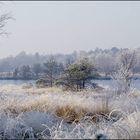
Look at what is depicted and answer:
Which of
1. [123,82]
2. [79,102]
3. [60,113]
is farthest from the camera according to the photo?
[123,82]

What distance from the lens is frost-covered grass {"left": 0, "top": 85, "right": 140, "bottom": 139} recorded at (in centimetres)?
759

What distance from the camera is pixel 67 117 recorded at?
1107cm

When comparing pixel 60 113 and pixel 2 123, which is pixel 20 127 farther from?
pixel 60 113

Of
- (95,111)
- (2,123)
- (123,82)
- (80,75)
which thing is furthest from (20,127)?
(80,75)

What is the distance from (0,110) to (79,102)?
260 cm

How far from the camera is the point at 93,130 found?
766 cm

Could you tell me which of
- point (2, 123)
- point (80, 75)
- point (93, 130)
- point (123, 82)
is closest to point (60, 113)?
point (2, 123)

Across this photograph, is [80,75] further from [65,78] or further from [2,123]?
[2,123]

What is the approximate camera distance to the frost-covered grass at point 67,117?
299 inches

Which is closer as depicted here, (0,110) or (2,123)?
(2,123)

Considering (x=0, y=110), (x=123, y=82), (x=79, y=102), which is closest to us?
(x=0, y=110)

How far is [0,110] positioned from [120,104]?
3126mm

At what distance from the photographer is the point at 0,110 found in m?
10.8

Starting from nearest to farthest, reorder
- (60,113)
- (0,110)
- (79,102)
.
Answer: (0,110)
(60,113)
(79,102)
